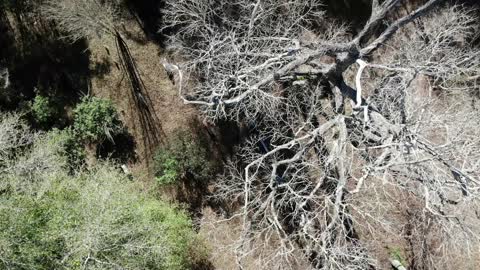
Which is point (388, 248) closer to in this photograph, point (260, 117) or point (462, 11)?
point (260, 117)

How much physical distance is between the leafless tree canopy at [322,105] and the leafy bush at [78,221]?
6.02 ft

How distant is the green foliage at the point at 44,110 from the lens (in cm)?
1151

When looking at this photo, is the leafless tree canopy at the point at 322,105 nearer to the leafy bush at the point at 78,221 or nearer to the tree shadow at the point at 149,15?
the tree shadow at the point at 149,15

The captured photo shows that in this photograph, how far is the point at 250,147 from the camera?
12.3 metres

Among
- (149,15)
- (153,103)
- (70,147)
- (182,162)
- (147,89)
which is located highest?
(149,15)

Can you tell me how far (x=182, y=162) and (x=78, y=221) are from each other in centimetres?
313

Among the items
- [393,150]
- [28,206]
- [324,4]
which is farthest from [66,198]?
[324,4]

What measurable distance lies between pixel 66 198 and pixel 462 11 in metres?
11.3

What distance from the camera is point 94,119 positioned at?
11.6m

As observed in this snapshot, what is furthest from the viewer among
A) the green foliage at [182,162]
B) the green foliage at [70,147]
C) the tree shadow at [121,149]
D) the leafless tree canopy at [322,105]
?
the tree shadow at [121,149]

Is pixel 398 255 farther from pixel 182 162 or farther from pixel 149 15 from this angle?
pixel 149 15

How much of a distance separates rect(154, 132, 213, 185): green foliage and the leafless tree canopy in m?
0.63

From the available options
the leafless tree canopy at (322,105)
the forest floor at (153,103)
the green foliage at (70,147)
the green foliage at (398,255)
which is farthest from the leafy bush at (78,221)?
A: the green foliage at (398,255)

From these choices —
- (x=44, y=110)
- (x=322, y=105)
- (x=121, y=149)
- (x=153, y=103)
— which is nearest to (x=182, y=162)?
(x=121, y=149)
